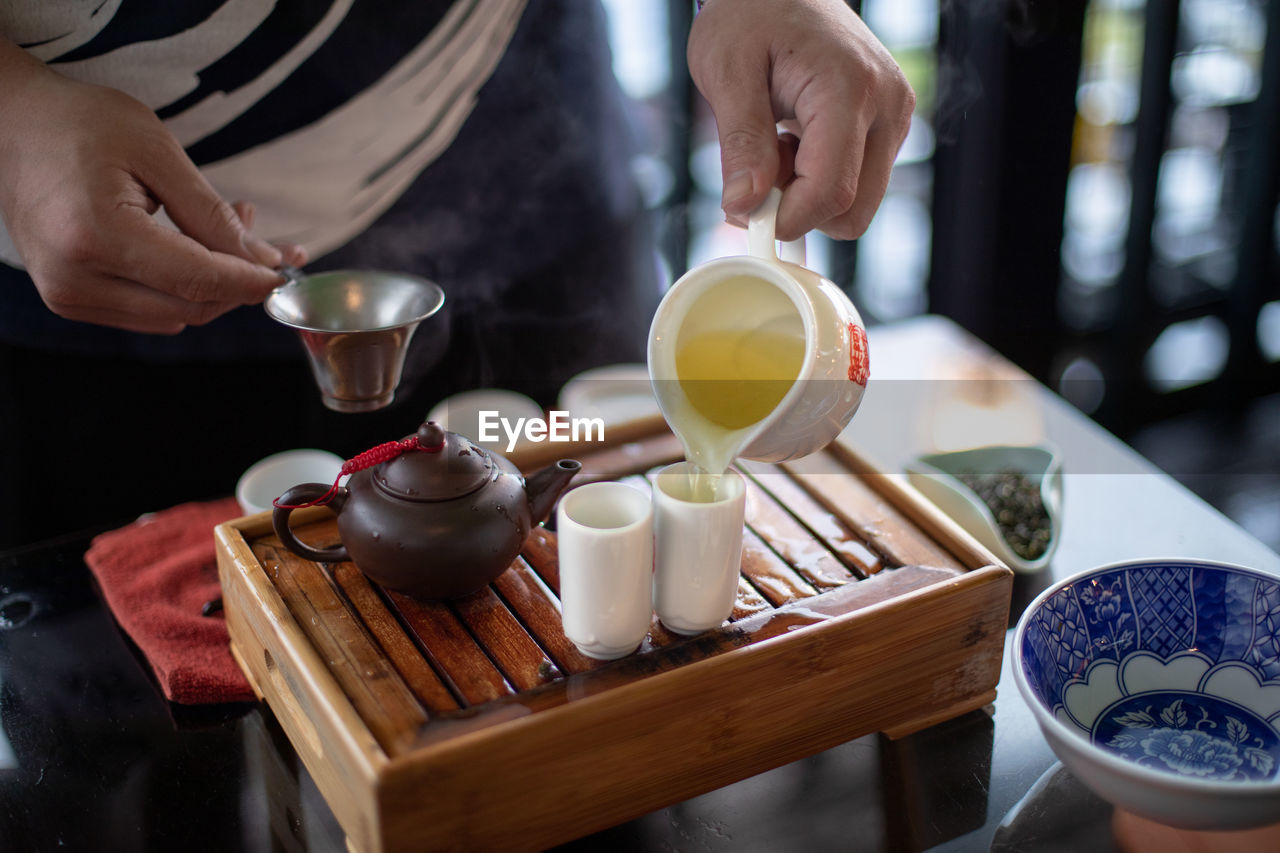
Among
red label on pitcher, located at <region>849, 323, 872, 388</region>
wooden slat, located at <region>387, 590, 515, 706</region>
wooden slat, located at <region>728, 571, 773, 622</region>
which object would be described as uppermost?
red label on pitcher, located at <region>849, 323, 872, 388</region>

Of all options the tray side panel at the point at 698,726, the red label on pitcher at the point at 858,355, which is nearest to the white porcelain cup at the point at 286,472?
the tray side panel at the point at 698,726

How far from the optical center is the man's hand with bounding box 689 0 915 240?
1.30 meters

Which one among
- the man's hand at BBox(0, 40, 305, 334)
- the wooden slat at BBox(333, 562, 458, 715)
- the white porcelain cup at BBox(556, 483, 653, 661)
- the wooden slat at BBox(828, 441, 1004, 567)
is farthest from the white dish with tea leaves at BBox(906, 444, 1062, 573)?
the man's hand at BBox(0, 40, 305, 334)

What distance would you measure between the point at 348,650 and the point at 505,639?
17cm

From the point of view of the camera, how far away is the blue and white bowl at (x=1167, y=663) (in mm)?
1203

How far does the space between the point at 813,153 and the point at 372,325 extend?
2.13 ft

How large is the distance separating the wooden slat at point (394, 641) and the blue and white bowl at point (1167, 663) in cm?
A: 63

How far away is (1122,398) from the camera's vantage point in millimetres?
3984

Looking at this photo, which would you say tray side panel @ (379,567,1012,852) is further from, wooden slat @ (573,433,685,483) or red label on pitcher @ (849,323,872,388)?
wooden slat @ (573,433,685,483)

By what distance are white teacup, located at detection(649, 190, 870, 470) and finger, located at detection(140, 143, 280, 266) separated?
61 centimetres

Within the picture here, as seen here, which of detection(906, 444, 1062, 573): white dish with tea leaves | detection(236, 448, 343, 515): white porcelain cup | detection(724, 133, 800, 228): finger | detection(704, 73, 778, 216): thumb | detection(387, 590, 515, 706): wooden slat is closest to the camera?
detection(387, 590, 515, 706): wooden slat

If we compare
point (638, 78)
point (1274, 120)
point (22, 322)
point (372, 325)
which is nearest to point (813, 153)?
point (372, 325)

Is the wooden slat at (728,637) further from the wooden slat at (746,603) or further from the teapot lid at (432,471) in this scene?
the teapot lid at (432,471)

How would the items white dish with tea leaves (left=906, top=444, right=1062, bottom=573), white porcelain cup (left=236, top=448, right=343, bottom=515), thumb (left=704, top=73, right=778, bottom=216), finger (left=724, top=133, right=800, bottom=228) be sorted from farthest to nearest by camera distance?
white porcelain cup (left=236, top=448, right=343, bottom=515)
white dish with tea leaves (left=906, top=444, right=1062, bottom=573)
finger (left=724, top=133, right=800, bottom=228)
thumb (left=704, top=73, right=778, bottom=216)
